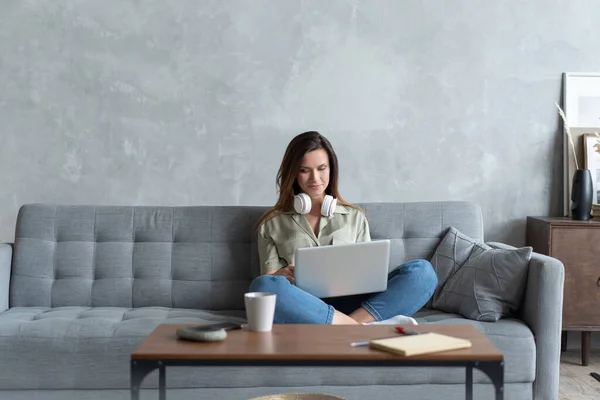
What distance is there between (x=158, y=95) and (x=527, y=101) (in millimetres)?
1811

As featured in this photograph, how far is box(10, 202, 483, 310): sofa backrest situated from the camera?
10.5 feet

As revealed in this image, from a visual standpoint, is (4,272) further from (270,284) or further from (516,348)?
(516,348)

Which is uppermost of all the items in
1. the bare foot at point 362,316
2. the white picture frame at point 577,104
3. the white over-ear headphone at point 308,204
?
the white picture frame at point 577,104

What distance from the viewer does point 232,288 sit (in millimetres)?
3203

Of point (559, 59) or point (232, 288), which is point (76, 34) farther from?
point (559, 59)

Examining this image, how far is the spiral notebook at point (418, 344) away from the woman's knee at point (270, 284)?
709 mm

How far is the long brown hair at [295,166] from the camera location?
10.0 ft

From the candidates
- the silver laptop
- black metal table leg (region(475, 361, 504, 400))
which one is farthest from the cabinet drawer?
black metal table leg (region(475, 361, 504, 400))

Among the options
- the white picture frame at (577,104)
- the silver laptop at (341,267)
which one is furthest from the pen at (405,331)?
the white picture frame at (577,104)

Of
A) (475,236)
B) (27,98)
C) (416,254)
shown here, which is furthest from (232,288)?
(27,98)

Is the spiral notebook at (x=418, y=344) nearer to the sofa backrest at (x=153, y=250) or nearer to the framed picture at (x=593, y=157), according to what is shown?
the sofa backrest at (x=153, y=250)

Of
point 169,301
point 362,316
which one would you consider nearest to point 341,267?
point 362,316

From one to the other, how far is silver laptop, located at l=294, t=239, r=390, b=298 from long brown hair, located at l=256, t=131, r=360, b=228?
0.66 meters

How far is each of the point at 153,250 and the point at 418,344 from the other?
1.69m
